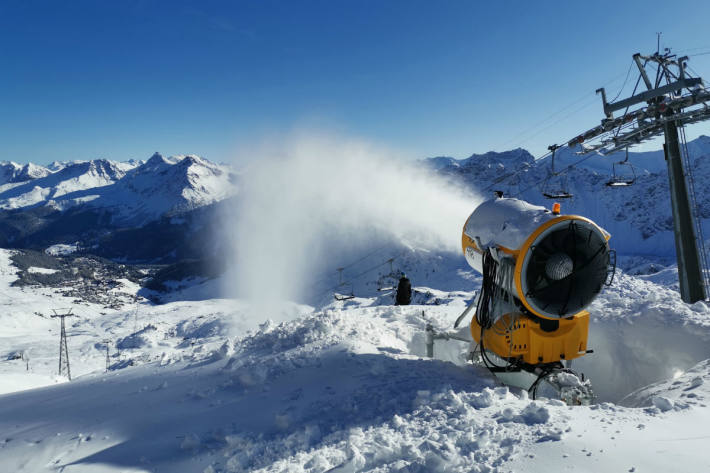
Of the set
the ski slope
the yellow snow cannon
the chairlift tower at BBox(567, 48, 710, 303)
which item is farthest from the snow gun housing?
the chairlift tower at BBox(567, 48, 710, 303)

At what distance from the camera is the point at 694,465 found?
3883mm

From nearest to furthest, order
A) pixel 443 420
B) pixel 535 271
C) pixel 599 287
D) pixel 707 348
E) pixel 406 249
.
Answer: pixel 443 420
pixel 535 271
pixel 599 287
pixel 707 348
pixel 406 249

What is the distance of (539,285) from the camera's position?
7.62 m

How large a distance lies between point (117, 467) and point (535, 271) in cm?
764

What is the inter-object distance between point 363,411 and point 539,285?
423cm

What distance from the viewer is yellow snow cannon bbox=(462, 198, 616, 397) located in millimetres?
7539

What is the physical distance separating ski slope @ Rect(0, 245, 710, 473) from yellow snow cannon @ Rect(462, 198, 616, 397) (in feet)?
3.15

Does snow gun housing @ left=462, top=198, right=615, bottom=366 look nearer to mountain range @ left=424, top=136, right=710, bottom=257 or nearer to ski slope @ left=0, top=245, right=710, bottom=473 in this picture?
ski slope @ left=0, top=245, right=710, bottom=473

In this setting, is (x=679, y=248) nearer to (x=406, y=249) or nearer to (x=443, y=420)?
(x=443, y=420)

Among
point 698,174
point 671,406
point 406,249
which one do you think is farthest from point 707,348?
point 698,174

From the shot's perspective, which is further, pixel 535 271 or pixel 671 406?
pixel 535 271

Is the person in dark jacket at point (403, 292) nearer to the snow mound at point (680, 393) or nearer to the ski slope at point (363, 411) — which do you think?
the ski slope at point (363, 411)

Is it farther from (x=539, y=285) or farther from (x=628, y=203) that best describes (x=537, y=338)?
(x=628, y=203)

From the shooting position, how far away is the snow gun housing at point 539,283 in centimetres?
754
